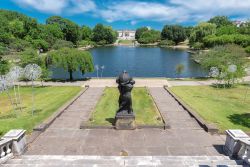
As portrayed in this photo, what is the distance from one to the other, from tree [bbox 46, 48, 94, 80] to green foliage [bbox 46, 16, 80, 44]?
7336 centimetres

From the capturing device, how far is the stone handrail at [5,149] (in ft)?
28.0

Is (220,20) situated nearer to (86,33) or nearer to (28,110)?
(86,33)

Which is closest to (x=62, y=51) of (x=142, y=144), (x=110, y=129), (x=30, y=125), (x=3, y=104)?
(x=3, y=104)

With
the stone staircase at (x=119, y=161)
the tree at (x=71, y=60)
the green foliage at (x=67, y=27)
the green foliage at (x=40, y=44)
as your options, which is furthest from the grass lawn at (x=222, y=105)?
the green foliage at (x=67, y=27)

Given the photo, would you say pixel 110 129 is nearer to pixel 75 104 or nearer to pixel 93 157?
pixel 93 157

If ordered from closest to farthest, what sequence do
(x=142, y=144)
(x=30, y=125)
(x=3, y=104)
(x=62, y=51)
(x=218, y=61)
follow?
(x=142, y=144), (x=30, y=125), (x=3, y=104), (x=218, y=61), (x=62, y=51)

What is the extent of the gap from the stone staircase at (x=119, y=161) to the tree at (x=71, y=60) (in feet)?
74.6

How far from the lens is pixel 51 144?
10.5 m

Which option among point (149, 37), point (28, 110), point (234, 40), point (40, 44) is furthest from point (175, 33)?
point (28, 110)

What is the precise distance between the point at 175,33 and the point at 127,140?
114 meters

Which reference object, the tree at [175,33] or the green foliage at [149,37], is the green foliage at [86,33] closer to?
the green foliage at [149,37]

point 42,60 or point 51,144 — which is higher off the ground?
point 42,60

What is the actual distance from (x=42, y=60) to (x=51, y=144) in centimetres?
2240

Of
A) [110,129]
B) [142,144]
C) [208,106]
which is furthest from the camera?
[208,106]
